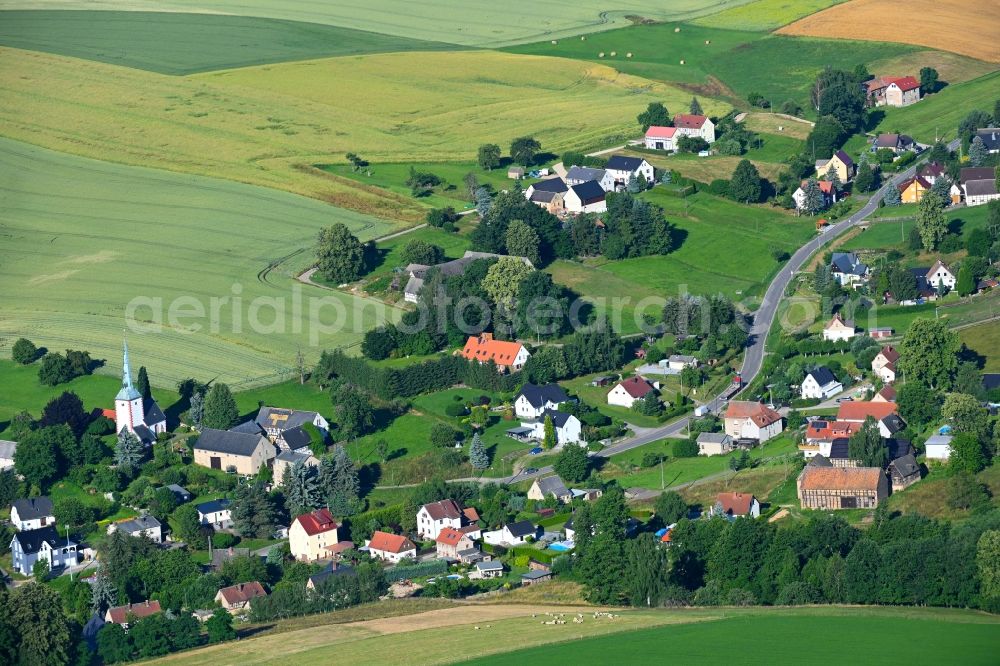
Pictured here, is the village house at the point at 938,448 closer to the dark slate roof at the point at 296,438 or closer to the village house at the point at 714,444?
the village house at the point at 714,444

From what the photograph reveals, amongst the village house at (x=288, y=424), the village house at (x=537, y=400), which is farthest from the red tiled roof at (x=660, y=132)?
the village house at (x=288, y=424)

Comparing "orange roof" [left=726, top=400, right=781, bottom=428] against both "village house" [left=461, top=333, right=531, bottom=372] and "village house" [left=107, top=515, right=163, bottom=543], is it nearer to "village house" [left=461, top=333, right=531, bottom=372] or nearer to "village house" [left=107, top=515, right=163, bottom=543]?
"village house" [left=461, top=333, right=531, bottom=372]

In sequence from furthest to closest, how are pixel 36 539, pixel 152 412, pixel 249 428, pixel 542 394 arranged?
pixel 542 394 < pixel 152 412 < pixel 249 428 < pixel 36 539

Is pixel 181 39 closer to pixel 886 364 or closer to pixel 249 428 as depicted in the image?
pixel 249 428

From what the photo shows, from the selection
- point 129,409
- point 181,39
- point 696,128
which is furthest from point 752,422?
Result: point 181,39

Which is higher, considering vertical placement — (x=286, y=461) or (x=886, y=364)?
(x=886, y=364)

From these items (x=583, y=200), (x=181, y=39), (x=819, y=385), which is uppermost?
(x=181, y=39)

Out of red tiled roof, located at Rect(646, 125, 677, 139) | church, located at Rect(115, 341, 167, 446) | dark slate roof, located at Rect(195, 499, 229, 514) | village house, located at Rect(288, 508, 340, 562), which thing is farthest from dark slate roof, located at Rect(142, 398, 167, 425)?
→ red tiled roof, located at Rect(646, 125, 677, 139)
